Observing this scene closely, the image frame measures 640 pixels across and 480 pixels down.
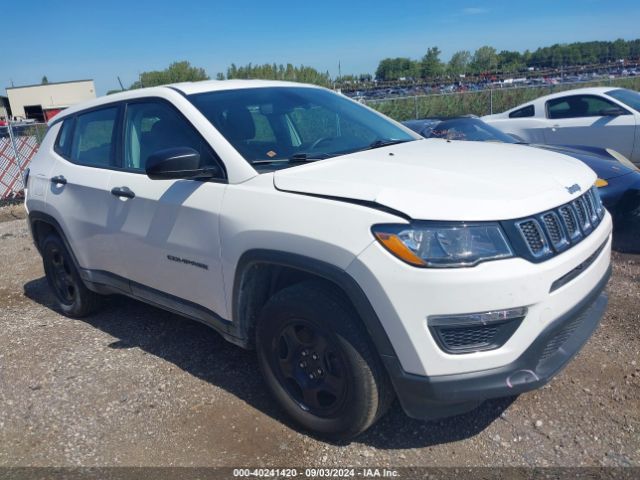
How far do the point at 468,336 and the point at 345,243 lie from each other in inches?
25.9

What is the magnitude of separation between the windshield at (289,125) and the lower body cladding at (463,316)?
3.64ft

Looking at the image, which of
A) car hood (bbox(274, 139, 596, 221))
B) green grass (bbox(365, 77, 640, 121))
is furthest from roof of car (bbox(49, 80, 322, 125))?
green grass (bbox(365, 77, 640, 121))

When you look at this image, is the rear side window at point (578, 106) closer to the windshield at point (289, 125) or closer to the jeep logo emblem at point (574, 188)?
the windshield at point (289, 125)

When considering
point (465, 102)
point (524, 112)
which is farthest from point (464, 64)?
point (524, 112)

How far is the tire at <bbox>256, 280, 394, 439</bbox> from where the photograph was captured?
101 inches

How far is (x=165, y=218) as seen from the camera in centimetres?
334

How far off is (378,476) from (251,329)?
40.8 inches

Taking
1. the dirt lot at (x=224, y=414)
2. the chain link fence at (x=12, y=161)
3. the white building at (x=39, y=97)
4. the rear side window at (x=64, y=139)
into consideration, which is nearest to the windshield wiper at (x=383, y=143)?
the dirt lot at (x=224, y=414)

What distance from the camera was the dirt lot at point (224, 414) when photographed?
2.80 meters

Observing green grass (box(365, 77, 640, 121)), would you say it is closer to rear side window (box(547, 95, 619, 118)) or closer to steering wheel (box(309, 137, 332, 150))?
rear side window (box(547, 95, 619, 118))

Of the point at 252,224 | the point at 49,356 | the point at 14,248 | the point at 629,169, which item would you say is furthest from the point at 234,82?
the point at 14,248

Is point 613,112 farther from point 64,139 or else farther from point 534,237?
point 64,139

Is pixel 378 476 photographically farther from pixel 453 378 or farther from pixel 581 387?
pixel 581 387

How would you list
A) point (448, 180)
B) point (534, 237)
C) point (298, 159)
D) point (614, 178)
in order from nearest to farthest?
point (534, 237)
point (448, 180)
point (298, 159)
point (614, 178)
